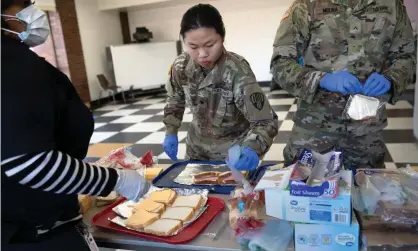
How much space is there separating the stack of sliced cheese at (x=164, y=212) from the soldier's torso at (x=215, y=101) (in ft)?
1.25

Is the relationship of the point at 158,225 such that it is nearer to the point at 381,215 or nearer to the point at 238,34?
the point at 381,215

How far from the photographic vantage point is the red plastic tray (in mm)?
930

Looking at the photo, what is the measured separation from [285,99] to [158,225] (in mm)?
4319

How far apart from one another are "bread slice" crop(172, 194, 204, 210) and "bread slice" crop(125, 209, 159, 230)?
9 cm

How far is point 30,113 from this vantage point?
0.71 meters

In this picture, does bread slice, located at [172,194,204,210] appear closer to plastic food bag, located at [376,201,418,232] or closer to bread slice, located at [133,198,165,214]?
bread slice, located at [133,198,165,214]

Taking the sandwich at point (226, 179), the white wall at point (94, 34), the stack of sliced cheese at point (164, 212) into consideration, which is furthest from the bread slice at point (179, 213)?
the white wall at point (94, 34)

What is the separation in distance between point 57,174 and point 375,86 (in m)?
A: 0.94

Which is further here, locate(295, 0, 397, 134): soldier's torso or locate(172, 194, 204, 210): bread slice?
locate(295, 0, 397, 134): soldier's torso

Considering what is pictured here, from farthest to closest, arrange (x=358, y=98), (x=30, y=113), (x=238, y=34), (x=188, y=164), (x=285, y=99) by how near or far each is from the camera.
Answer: (x=238, y=34)
(x=285, y=99)
(x=188, y=164)
(x=358, y=98)
(x=30, y=113)

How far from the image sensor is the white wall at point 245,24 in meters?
5.78

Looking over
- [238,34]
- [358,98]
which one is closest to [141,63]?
[238,34]

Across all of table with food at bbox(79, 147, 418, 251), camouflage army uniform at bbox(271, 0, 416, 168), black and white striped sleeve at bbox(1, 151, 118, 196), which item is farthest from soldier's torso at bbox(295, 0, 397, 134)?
black and white striped sleeve at bbox(1, 151, 118, 196)

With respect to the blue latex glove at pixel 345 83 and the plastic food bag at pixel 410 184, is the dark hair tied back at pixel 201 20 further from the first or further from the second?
the plastic food bag at pixel 410 184
